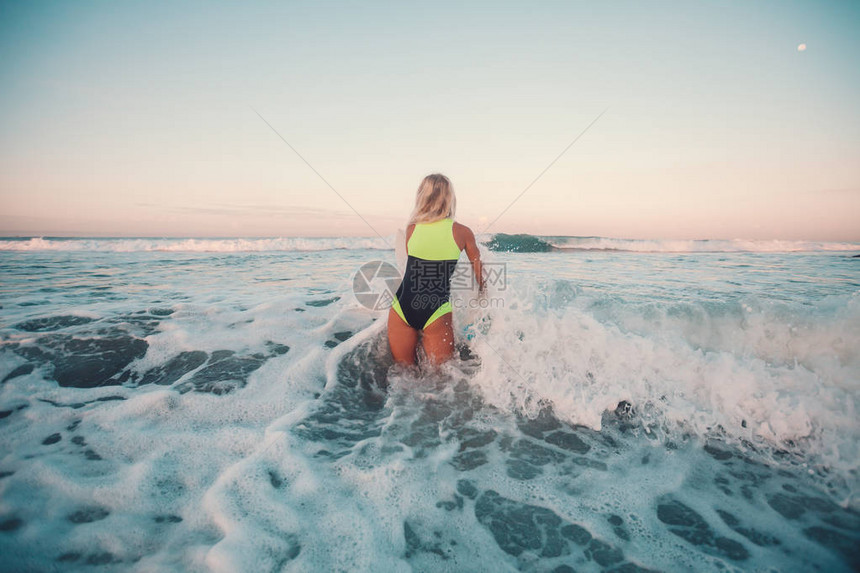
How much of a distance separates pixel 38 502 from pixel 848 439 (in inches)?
243

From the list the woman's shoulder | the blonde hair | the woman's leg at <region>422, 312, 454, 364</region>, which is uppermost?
the blonde hair

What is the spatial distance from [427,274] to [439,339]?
830mm

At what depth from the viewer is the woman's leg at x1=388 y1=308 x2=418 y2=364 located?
13.9 feet

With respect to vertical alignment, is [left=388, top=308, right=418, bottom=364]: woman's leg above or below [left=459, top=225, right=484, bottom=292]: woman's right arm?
below

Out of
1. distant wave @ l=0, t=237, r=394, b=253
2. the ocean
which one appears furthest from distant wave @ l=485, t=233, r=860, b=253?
the ocean

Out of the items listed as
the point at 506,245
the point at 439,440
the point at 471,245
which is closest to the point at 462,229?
the point at 471,245

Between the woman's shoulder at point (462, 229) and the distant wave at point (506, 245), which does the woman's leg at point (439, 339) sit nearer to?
the woman's shoulder at point (462, 229)

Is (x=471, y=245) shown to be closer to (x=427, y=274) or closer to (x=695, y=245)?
(x=427, y=274)

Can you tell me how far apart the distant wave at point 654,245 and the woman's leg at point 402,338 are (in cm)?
1819

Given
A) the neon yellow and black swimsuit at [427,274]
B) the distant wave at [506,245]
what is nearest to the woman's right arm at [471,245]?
the neon yellow and black swimsuit at [427,274]

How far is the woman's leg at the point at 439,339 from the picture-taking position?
13.9 feet

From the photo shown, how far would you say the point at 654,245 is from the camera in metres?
24.5

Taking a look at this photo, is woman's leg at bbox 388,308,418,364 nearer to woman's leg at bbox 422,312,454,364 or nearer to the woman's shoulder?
woman's leg at bbox 422,312,454,364

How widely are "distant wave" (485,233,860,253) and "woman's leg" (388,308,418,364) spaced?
716 inches
